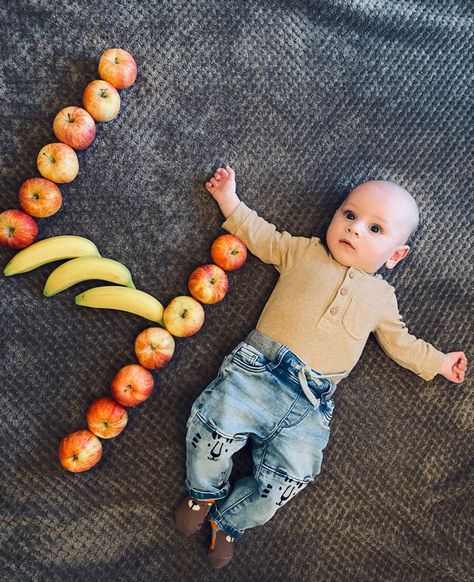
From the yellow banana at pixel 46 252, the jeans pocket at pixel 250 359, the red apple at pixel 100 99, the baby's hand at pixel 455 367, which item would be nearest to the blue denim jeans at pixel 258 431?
the jeans pocket at pixel 250 359

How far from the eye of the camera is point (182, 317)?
58.7 inches

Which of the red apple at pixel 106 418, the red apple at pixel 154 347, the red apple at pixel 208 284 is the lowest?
the red apple at pixel 106 418

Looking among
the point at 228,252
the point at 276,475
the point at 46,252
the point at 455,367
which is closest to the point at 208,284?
the point at 228,252

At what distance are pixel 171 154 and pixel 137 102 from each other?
0.17 m

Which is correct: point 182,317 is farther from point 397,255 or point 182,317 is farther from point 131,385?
point 397,255

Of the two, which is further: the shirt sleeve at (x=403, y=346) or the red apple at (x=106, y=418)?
the shirt sleeve at (x=403, y=346)

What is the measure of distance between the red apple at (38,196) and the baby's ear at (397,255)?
919mm

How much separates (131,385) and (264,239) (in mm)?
530

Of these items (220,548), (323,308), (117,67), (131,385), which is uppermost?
(117,67)

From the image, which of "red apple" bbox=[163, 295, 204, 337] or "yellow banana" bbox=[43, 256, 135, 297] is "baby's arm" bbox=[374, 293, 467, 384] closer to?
"red apple" bbox=[163, 295, 204, 337]

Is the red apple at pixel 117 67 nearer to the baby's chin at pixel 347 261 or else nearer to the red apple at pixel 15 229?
the red apple at pixel 15 229

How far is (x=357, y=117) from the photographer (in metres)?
1.65

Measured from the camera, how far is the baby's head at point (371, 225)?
4.78 feet

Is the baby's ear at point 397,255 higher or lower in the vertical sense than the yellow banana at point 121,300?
higher
